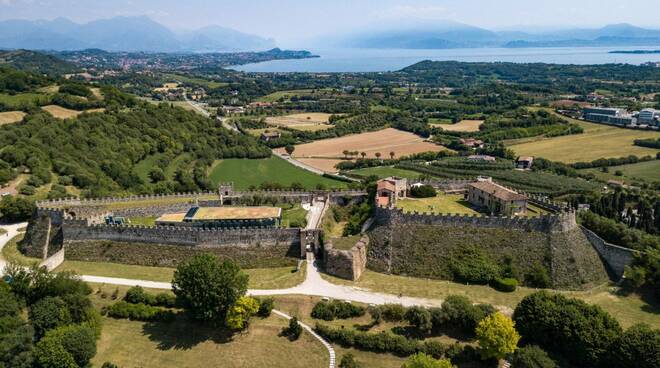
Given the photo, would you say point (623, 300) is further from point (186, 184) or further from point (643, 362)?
point (186, 184)

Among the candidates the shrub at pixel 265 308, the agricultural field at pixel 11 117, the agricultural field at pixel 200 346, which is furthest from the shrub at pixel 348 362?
the agricultural field at pixel 11 117

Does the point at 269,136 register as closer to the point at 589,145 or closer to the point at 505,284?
the point at 589,145

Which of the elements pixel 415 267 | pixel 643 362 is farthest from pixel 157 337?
pixel 643 362

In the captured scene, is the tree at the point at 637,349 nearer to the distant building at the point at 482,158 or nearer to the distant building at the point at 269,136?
the distant building at the point at 482,158

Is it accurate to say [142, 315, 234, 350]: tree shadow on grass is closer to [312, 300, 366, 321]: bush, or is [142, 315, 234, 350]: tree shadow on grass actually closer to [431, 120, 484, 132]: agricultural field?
[312, 300, 366, 321]: bush

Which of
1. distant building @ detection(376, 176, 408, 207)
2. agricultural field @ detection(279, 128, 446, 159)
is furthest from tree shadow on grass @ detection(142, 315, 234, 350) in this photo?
agricultural field @ detection(279, 128, 446, 159)
